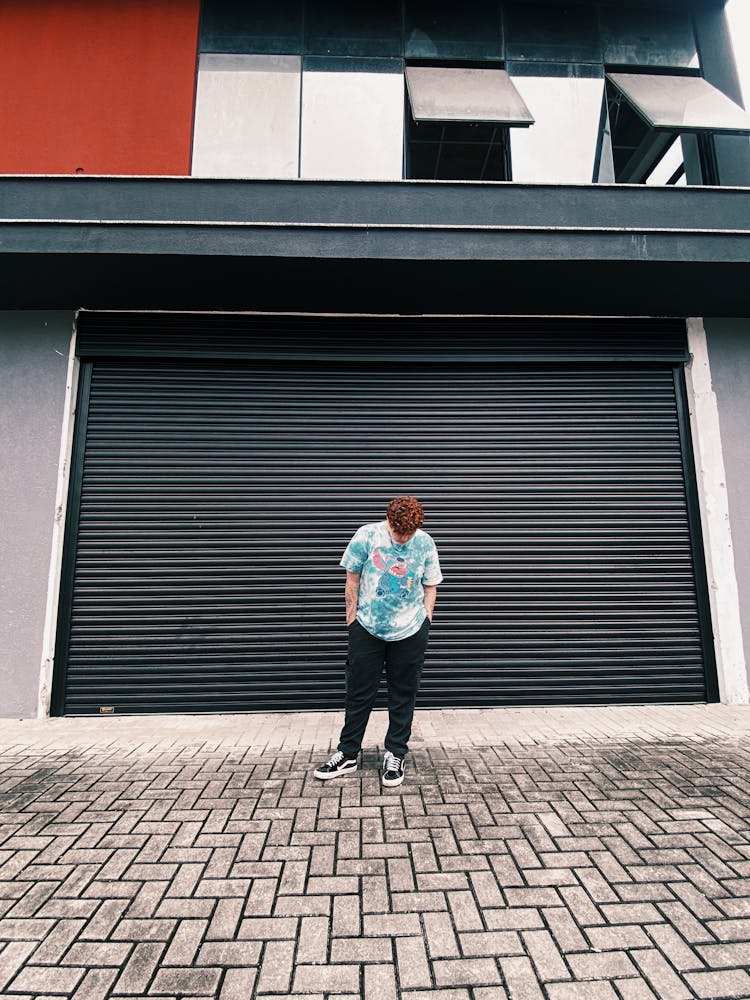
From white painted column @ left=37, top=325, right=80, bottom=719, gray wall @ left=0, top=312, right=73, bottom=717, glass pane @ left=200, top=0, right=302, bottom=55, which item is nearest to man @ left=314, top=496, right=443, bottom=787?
white painted column @ left=37, top=325, right=80, bottom=719

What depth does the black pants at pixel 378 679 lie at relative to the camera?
10.0 feet

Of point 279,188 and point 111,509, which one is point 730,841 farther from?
point 279,188

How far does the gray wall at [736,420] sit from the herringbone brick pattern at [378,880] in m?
2.30

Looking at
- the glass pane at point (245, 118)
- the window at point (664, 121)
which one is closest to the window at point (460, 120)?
the window at point (664, 121)

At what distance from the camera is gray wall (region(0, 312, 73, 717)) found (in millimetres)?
4328

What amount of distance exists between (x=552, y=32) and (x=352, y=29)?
7.40 ft

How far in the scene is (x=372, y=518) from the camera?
189 inches

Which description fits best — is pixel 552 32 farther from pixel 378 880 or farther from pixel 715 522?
pixel 378 880

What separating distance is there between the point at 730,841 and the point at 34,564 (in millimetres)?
5485

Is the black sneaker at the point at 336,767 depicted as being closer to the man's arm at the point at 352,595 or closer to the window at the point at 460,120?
the man's arm at the point at 352,595

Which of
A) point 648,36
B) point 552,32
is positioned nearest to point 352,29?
point 552,32

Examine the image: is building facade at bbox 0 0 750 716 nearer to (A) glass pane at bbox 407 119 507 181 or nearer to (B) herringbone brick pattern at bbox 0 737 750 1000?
(A) glass pane at bbox 407 119 507 181

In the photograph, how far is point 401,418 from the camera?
16.4 ft

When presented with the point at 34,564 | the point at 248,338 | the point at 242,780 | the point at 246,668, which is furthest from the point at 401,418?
the point at 34,564
